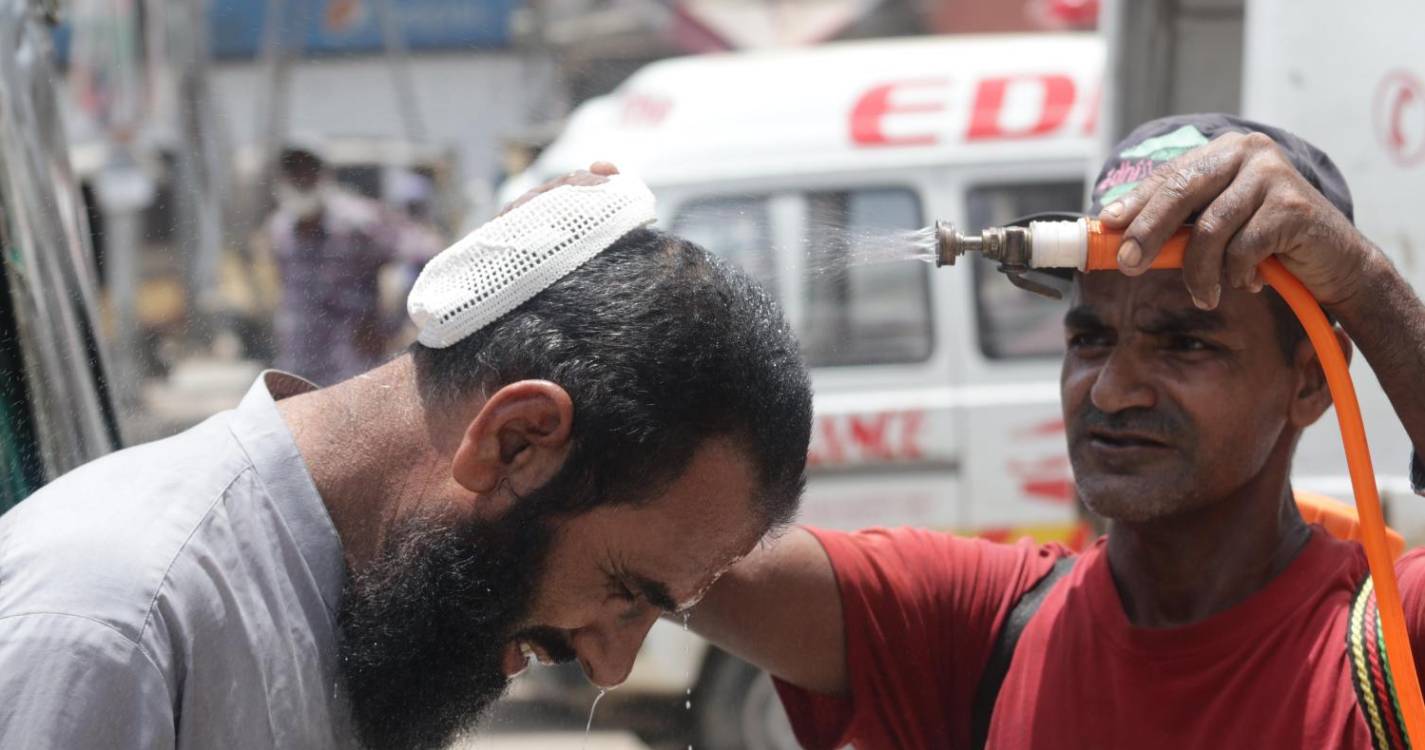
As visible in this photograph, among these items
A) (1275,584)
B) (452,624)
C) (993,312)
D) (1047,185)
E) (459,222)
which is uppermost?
(452,624)

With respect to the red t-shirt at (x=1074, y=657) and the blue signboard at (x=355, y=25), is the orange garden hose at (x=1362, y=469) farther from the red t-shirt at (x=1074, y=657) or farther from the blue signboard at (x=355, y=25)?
the blue signboard at (x=355, y=25)

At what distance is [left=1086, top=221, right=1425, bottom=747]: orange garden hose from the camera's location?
165 cm

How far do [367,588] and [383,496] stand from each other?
9 centimetres

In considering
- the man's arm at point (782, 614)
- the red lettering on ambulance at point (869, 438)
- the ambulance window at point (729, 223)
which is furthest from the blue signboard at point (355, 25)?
the man's arm at point (782, 614)

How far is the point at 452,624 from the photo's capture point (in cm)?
164

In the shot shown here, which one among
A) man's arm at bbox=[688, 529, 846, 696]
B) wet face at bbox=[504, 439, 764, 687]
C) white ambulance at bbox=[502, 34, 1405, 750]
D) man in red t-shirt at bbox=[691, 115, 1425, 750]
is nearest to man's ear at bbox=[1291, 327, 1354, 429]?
man in red t-shirt at bbox=[691, 115, 1425, 750]

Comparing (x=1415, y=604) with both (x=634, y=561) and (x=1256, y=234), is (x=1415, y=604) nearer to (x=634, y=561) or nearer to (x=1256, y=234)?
(x=1256, y=234)

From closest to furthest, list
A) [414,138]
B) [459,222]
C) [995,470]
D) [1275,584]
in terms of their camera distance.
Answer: [1275,584], [995,470], [459,222], [414,138]

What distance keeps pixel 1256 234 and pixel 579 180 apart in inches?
27.3

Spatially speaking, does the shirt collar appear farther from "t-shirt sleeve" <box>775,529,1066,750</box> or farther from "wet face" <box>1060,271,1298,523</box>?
"wet face" <box>1060,271,1298,523</box>

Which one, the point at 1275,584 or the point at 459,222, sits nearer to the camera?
the point at 1275,584

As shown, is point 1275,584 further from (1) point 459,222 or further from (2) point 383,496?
(1) point 459,222

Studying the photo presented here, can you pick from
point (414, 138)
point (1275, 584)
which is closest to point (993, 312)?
point (1275, 584)

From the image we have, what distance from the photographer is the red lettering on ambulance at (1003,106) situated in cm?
557
